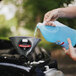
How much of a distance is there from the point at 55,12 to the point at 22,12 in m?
5.37

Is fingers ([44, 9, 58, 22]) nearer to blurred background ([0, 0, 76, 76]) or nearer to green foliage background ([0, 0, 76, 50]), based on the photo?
green foliage background ([0, 0, 76, 50])

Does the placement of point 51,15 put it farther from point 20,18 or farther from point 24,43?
point 20,18

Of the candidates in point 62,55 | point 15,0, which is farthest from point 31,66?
point 62,55

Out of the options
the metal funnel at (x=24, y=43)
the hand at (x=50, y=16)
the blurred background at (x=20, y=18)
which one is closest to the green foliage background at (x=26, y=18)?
the blurred background at (x=20, y=18)

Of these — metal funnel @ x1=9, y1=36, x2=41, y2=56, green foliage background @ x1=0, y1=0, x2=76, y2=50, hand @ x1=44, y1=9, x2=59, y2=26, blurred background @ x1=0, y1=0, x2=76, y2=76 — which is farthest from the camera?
blurred background @ x1=0, y1=0, x2=76, y2=76

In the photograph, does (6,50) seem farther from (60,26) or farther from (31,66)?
(60,26)

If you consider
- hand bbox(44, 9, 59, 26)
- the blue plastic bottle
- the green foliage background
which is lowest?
the green foliage background

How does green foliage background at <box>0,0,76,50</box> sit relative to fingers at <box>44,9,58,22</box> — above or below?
below

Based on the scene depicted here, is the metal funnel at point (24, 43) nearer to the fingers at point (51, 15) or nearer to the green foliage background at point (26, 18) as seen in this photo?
the fingers at point (51, 15)

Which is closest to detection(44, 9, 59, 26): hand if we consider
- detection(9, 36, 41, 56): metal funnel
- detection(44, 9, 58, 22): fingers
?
detection(44, 9, 58, 22): fingers

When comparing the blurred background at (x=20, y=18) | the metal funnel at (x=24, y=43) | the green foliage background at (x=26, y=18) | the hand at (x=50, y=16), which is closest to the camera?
the hand at (x=50, y=16)

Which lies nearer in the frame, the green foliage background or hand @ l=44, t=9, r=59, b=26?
hand @ l=44, t=9, r=59, b=26

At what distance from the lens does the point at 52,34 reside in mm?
1919

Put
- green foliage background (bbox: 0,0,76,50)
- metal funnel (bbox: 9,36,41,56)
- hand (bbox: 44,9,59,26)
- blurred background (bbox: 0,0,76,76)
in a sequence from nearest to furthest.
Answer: hand (bbox: 44,9,59,26)
metal funnel (bbox: 9,36,41,56)
green foliage background (bbox: 0,0,76,50)
blurred background (bbox: 0,0,76,76)
